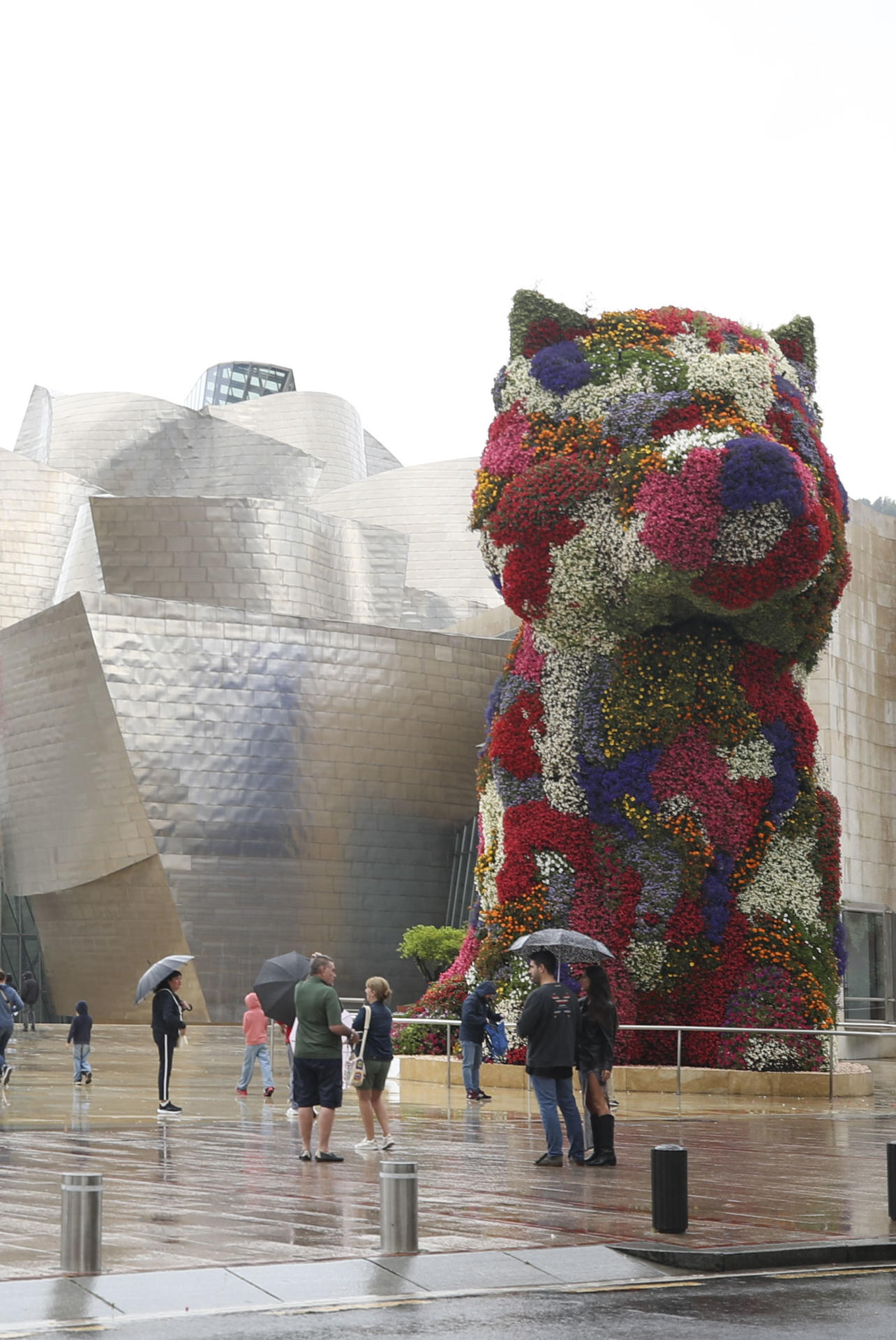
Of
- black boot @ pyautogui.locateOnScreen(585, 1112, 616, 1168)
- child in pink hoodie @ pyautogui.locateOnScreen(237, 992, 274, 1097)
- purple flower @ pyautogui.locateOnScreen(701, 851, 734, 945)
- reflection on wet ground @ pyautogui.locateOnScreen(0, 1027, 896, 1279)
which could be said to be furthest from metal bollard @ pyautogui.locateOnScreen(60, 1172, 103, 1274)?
purple flower @ pyautogui.locateOnScreen(701, 851, 734, 945)

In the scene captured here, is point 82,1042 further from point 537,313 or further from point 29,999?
point 29,999

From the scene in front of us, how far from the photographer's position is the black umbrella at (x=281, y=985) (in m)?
17.1

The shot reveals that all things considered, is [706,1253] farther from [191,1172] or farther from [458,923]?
[458,923]

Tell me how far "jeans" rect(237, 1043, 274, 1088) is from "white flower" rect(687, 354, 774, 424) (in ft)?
34.4

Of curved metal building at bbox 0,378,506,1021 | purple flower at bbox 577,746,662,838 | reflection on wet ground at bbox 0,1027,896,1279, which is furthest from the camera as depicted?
curved metal building at bbox 0,378,506,1021

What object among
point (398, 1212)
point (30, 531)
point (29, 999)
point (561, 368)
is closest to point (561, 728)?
point (561, 368)

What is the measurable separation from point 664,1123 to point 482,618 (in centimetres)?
3826

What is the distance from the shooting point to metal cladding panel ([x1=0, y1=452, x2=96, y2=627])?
55.6 m

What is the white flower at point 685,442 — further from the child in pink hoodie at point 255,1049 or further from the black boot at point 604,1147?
the black boot at point 604,1147

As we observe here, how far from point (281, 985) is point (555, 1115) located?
4.71 meters

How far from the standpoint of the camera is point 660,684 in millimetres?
22031

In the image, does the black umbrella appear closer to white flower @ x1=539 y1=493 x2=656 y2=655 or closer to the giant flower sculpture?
the giant flower sculpture

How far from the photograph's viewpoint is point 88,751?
42312mm

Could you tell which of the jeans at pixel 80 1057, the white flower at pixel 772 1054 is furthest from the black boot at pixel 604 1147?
the jeans at pixel 80 1057
